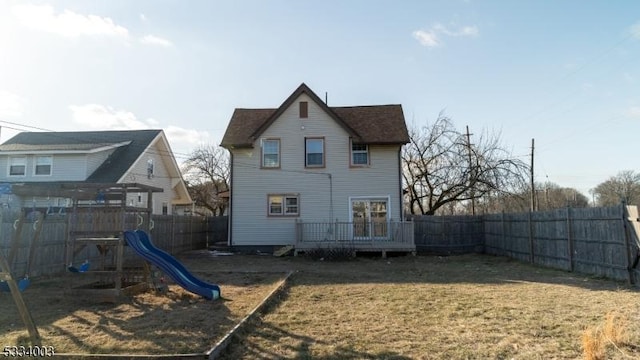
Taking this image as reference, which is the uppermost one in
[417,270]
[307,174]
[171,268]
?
[307,174]

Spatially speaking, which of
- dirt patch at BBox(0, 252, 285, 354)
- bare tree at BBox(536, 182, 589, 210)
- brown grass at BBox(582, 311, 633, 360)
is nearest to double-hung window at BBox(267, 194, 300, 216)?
dirt patch at BBox(0, 252, 285, 354)

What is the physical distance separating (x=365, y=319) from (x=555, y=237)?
31.4ft

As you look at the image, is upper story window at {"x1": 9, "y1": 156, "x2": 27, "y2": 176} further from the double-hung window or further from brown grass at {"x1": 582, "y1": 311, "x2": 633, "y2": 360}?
brown grass at {"x1": 582, "y1": 311, "x2": 633, "y2": 360}

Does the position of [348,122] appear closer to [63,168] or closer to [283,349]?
[63,168]

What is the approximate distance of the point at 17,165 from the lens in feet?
75.4

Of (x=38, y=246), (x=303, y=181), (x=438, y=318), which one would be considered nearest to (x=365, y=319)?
(x=438, y=318)

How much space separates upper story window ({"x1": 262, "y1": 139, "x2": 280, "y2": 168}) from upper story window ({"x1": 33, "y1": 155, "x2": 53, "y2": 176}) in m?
11.2

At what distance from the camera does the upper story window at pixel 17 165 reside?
74.8ft

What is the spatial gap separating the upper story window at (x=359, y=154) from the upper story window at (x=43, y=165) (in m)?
15.4

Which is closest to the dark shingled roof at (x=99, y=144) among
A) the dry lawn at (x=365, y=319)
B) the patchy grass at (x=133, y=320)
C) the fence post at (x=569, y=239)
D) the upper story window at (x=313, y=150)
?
the upper story window at (x=313, y=150)

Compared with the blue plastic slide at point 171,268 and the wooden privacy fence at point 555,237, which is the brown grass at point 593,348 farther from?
the blue plastic slide at point 171,268

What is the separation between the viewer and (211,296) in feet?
29.4

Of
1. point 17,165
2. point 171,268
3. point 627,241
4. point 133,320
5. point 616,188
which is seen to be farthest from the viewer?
point 616,188

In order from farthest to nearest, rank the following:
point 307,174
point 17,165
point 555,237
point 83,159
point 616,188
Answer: point 616,188 < point 17,165 < point 83,159 < point 307,174 < point 555,237
